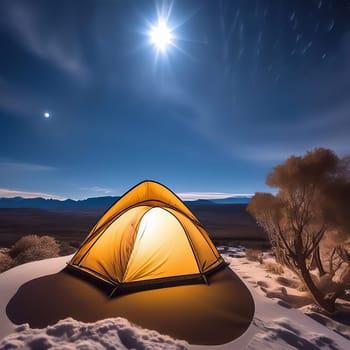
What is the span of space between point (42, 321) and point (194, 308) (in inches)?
110

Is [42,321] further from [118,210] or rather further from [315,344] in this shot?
[315,344]

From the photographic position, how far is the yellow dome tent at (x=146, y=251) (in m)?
4.93

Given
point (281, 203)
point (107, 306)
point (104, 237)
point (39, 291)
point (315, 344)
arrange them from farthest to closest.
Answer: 1. point (281, 203)
2. point (104, 237)
3. point (39, 291)
4. point (107, 306)
5. point (315, 344)

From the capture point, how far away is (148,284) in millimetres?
4812

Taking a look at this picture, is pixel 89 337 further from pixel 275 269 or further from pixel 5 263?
pixel 275 269

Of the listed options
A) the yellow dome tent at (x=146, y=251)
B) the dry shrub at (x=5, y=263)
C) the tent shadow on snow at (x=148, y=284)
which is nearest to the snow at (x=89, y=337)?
the tent shadow on snow at (x=148, y=284)

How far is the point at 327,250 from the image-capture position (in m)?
8.31

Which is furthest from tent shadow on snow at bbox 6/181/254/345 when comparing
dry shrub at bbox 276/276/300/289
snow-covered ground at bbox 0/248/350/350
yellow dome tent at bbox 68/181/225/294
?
dry shrub at bbox 276/276/300/289

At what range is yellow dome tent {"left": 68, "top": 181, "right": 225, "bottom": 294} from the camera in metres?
4.93

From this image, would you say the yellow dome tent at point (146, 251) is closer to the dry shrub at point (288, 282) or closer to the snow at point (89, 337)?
the snow at point (89, 337)

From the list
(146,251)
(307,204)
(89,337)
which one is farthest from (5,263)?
(307,204)

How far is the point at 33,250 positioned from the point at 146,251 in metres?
6.81

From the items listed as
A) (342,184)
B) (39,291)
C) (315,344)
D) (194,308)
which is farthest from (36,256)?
(342,184)

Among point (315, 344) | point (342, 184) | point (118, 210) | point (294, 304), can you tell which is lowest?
point (294, 304)
